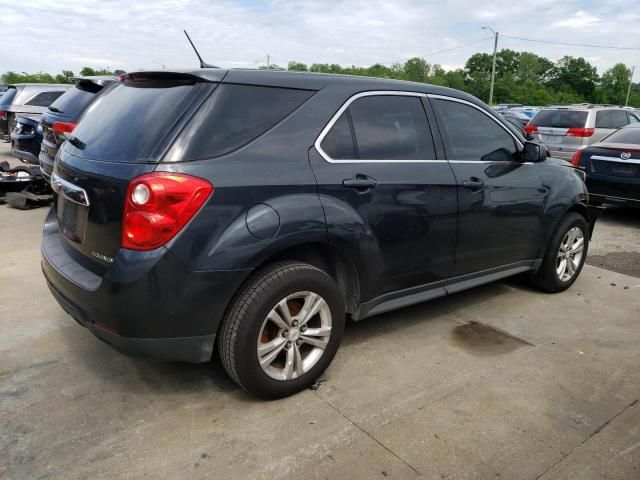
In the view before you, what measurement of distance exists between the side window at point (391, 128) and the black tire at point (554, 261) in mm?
1736

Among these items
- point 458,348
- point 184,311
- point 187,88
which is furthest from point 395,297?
point 187,88

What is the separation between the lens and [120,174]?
2.61 m

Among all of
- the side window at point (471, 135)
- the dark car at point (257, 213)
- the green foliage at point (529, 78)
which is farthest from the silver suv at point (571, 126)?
the green foliage at point (529, 78)

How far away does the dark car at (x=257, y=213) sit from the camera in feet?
8.32

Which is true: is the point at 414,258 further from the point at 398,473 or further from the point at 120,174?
the point at 120,174

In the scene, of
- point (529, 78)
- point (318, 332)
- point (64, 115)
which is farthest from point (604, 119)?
point (529, 78)

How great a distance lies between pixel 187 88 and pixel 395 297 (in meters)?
1.80

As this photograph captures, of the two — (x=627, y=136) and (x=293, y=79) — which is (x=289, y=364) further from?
(x=627, y=136)

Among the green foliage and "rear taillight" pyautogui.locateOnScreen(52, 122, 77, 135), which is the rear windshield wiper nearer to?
"rear taillight" pyautogui.locateOnScreen(52, 122, 77, 135)

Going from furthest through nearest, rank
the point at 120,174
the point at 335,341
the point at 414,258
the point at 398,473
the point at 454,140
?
the point at 454,140 < the point at 414,258 < the point at 335,341 < the point at 120,174 < the point at 398,473

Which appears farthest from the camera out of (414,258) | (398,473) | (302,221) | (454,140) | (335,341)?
(454,140)

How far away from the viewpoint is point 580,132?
39.8ft

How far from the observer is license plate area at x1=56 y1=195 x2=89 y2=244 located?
2.81 m

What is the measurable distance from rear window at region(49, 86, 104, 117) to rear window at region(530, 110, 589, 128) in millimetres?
10017
